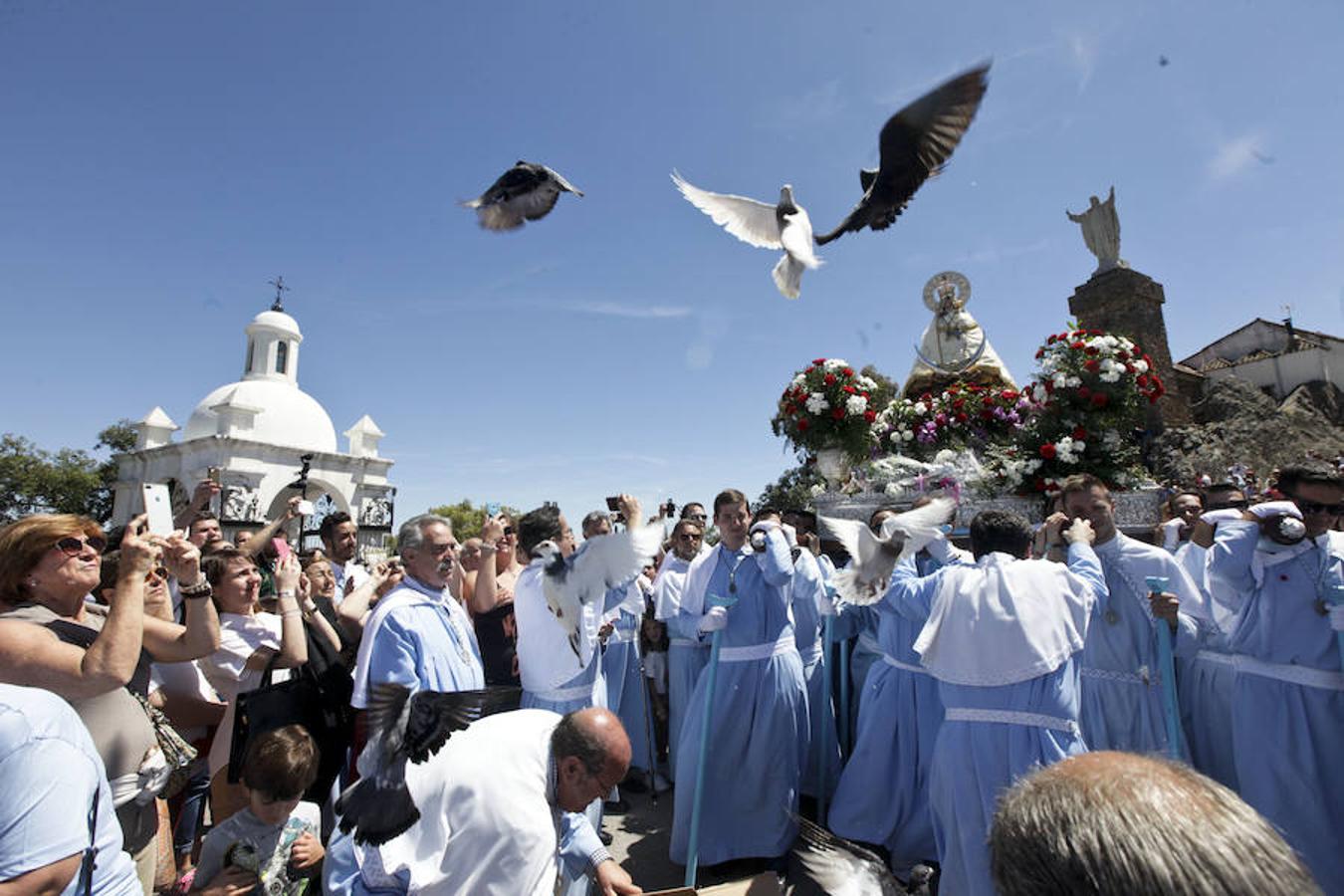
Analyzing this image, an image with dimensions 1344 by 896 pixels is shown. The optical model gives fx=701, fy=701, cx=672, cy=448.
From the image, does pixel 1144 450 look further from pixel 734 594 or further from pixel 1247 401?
pixel 734 594

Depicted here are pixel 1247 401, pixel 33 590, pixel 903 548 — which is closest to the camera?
pixel 33 590

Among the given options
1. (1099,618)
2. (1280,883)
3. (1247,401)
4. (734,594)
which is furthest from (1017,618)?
(1247,401)

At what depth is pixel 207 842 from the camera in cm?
287

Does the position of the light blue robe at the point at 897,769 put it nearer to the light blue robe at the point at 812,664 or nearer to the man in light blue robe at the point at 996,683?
the light blue robe at the point at 812,664

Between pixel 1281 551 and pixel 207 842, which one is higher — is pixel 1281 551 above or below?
above

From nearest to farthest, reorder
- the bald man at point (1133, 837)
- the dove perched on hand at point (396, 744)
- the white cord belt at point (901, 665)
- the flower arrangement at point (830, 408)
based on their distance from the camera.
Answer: the bald man at point (1133, 837), the dove perched on hand at point (396, 744), the white cord belt at point (901, 665), the flower arrangement at point (830, 408)

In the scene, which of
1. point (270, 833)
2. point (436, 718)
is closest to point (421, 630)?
point (436, 718)

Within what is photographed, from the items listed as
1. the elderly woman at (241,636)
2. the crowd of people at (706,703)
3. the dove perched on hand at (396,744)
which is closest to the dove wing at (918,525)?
the crowd of people at (706,703)

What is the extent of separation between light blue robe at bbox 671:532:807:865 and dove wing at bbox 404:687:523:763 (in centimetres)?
226

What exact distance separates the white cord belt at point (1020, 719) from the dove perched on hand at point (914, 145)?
3934 millimetres

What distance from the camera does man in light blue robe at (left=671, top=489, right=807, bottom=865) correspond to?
14.4ft

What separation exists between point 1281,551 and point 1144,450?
568 inches

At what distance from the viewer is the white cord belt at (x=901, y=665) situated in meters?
4.54

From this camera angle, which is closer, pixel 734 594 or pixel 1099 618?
pixel 1099 618
